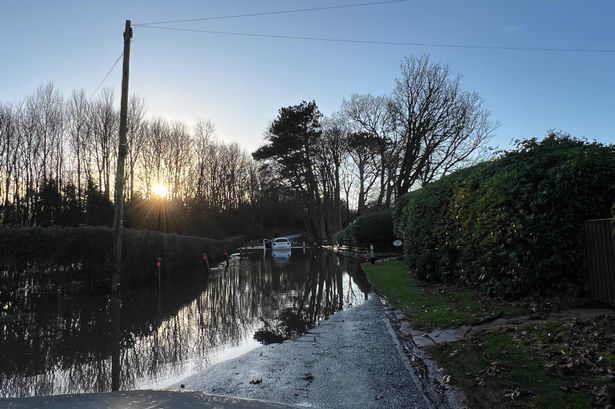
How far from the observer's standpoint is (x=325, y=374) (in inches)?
263

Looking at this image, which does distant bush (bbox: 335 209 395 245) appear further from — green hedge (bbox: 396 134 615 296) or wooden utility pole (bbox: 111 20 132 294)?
wooden utility pole (bbox: 111 20 132 294)

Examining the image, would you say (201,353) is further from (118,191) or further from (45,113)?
(45,113)

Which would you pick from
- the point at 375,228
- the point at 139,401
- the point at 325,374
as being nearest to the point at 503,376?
the point at 325,374

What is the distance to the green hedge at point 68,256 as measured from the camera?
1283cm

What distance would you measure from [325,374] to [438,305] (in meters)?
5.51

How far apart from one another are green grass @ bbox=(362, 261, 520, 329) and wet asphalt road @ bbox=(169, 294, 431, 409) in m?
1.17

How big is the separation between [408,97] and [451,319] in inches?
1411

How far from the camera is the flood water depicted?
6805 mm

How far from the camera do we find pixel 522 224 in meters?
9.88

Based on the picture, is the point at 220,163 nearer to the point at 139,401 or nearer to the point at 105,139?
the point at 105,139

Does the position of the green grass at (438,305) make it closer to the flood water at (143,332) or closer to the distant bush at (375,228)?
the flood water at (143,332)

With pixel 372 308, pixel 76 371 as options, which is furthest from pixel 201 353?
pixel 372 308

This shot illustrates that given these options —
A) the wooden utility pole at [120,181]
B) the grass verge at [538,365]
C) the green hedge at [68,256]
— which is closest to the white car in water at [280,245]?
Answer: the green hedge at [68,256]

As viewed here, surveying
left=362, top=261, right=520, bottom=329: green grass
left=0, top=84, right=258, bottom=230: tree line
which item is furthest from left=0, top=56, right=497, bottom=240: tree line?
left=362, top=261, right=520, bottom=329: green grass
